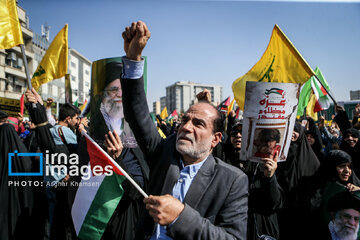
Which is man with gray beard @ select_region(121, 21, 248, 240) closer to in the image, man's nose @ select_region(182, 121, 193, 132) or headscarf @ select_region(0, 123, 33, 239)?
man's nose @ select_region(182, 121, 193, 132)

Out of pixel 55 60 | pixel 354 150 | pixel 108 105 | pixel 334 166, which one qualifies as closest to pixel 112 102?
pixel 108 105

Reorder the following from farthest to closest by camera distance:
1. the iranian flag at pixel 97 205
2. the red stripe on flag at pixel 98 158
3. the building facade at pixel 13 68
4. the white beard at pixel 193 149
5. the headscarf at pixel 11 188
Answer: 1. the building facade at pixel 13 68
2. the headscarf at pixel 11 188
3. the iranian flag at pixel 97 205
4. the red stripe on flag at pixel 98 158
5. the white beard at pixel 193 149

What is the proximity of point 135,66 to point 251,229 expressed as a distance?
2248 millimetres

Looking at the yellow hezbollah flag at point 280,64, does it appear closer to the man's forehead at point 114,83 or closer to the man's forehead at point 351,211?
the man's forehead at point 351,211

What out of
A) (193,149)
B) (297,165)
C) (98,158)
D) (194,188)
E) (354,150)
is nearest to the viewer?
(194,188)

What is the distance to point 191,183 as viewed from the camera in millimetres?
1533

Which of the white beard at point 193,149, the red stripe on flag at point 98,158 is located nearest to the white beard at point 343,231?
the white beard at point 193,149

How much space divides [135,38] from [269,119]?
164 centimetres

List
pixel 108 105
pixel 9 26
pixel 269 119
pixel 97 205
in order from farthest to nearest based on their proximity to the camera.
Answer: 1. pixel 9 26
2. pixel 269 119
3. pixel 108 105
4. pixel 97 205

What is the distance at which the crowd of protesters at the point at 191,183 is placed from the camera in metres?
1.49

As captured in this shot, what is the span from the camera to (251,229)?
289 centimetres

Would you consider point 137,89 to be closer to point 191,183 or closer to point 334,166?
point 191,183

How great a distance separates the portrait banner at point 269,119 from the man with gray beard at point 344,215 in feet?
2.69

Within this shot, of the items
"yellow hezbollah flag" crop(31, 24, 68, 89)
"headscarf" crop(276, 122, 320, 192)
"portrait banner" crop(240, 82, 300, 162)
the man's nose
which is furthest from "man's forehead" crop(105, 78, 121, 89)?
"yellow hezbollah flag" crop(31, 24, 68, 89)
